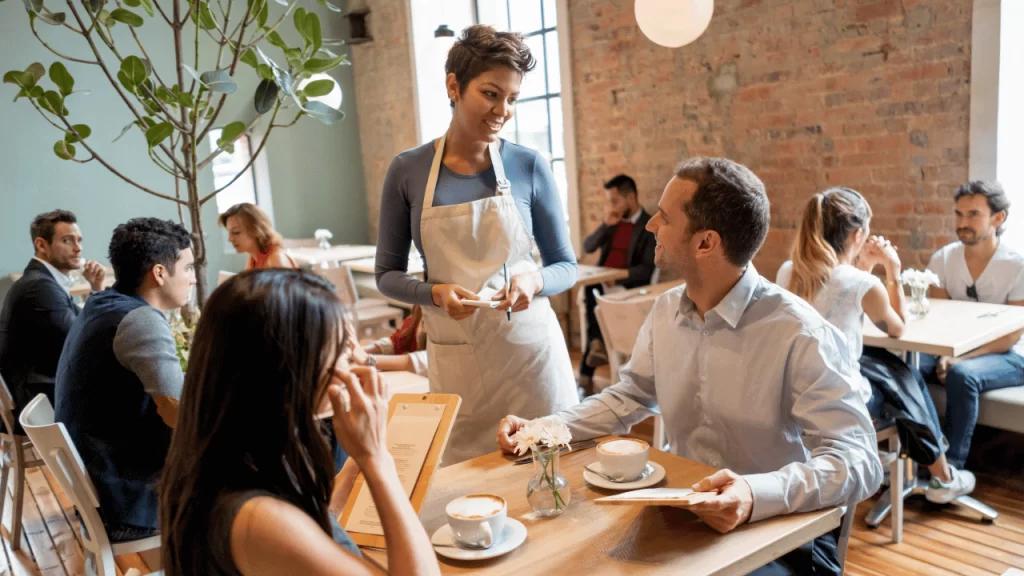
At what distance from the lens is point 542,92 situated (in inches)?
261

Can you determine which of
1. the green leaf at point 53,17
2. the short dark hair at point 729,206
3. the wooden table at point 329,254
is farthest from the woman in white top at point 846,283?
the wooden table at point 329,254

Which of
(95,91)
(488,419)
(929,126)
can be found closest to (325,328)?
(488,419)

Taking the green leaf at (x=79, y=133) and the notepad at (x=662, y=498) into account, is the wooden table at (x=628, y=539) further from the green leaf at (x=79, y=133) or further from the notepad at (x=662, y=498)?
the green leaf at (x=79, y=133)

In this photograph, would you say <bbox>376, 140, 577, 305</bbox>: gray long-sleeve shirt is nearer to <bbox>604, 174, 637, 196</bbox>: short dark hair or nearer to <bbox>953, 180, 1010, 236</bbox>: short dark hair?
<bbox>953, 180, 1010, 236</bbox>: short dark hair

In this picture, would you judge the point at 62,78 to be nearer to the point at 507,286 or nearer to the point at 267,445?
the point at 507,286

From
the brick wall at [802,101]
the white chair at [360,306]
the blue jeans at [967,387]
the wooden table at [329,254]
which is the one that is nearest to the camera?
the blue jeans at [967,387]

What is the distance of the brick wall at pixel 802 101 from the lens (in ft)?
13.0

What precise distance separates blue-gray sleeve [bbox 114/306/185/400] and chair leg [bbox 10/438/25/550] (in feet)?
4.95

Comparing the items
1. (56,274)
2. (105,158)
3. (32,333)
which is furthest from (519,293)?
(105,158)

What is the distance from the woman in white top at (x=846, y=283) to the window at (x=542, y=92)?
3321mm

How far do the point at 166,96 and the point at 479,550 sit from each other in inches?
63.8

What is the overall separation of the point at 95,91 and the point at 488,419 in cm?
627

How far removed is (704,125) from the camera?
5059 millimetres

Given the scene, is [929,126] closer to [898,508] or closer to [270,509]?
[898,508]
